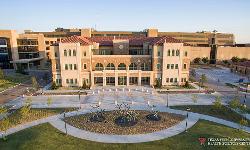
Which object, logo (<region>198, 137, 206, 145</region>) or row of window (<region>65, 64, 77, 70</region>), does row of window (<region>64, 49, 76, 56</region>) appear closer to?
row of window (<region>65, 64, 77, 70</region>)

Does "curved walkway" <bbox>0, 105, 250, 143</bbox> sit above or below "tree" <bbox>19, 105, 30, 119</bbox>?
below

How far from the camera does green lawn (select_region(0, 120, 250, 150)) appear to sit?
28.8 m

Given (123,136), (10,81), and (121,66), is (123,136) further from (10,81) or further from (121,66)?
(10,81)

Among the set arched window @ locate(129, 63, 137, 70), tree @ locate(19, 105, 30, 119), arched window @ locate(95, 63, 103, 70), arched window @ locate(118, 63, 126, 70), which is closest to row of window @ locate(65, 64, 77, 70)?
arched window @ locate(95, 63, 103, 70)

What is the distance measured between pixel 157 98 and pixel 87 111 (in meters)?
17.0

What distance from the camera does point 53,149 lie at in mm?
28562

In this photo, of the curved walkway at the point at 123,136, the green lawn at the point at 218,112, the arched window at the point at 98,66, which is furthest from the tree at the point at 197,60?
the curved walkway at the point at 123,136

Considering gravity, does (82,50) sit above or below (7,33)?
below

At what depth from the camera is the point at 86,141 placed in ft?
100

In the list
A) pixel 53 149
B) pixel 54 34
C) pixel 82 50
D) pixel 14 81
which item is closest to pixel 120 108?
pixel 53 149

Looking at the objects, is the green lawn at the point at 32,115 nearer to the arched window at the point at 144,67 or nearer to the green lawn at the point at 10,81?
the green lawn at the point at 10,81

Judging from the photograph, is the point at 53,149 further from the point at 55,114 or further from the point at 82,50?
the point at 82,50

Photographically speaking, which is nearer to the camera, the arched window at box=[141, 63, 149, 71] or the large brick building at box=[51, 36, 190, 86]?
the large brick building at box=[51, 36, 190, 86]

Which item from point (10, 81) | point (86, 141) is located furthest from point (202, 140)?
point (10, 81)
